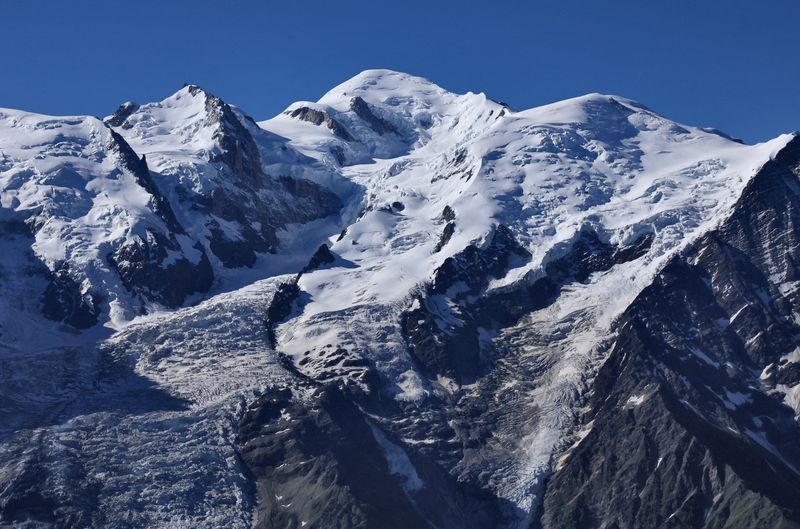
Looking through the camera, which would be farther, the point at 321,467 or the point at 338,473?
the point at 321,467

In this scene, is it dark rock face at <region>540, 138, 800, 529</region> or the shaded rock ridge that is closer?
the shaded rock ridge

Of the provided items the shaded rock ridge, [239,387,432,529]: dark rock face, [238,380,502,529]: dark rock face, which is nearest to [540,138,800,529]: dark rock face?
[238,380,502,529]: dark rock face

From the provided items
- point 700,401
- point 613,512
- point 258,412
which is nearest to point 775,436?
point 700,401

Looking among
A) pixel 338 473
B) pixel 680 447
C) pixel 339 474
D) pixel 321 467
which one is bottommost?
pixel 680 447

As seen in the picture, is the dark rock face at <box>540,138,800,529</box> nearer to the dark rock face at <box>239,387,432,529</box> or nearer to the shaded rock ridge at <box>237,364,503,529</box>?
the shaded rock ridge at <box>237,364,503,529</box>

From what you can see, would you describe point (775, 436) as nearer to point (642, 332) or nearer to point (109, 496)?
point (642, 332)

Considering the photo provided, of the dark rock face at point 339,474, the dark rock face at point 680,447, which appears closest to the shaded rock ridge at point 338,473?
the dark rock face at point 339,474

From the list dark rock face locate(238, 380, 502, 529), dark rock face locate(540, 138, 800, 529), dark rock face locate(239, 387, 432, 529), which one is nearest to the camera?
dark rock face locate(239, 387, 432, 529)

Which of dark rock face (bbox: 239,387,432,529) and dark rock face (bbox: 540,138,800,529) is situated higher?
dark rock face (bbox: 239,387,432,529)

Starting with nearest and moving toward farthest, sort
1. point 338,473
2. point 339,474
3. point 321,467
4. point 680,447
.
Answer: point 339,474, point 338,473, point 321,467, point 680,447

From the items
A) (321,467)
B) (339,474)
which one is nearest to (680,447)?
(339,474)

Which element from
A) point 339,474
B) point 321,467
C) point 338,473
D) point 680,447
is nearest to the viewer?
point 339,474

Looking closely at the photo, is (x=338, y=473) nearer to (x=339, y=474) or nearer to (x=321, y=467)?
(x=339, y=474)

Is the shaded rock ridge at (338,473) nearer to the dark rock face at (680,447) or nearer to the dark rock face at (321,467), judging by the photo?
the dark rock face at (321,467)
